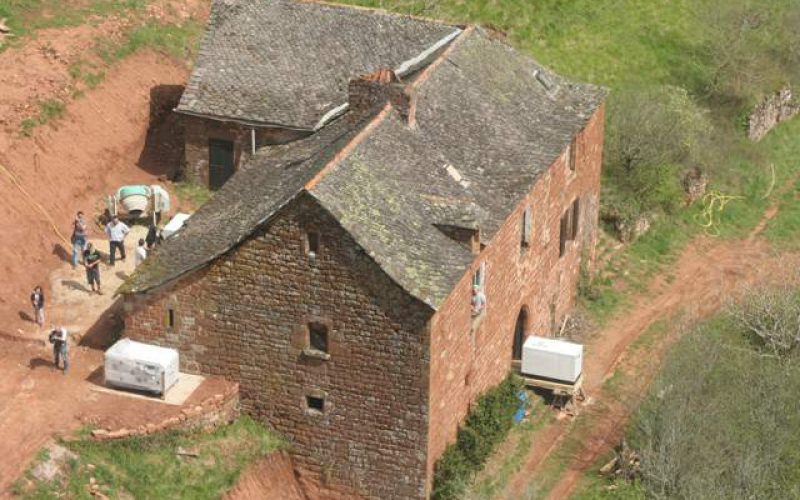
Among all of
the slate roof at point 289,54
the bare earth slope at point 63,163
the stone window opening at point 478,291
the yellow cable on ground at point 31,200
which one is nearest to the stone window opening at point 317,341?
the stone window opening at point 478,291

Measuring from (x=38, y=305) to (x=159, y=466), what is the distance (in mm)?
8150

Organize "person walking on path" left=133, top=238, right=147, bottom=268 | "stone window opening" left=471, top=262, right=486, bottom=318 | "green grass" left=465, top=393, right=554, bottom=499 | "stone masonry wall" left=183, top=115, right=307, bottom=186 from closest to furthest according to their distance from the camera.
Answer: "stone window opening" left=471, top=262, right=486, bottom=318 → "green grass" left=465, top=393, right=554, bottom=499 → "person walking on path" left=133, top=238, right=147, bottom=268 → "stone masonry wall" left=183, top=115, right=307, bottom=186

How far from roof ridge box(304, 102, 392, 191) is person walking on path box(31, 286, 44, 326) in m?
10.5

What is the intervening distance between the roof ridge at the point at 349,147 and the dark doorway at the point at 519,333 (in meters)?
8.36

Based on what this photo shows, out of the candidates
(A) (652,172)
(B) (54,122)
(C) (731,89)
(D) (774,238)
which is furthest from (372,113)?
(C) (731,89)

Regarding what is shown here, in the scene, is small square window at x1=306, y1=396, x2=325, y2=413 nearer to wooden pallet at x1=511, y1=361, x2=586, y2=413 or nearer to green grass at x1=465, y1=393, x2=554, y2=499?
green grass at x1=465, y1=393, x2=554, y2=499

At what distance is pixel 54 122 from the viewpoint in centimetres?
5991

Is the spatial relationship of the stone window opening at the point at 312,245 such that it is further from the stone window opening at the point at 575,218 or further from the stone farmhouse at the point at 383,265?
the stone window opening at the point at 575,218

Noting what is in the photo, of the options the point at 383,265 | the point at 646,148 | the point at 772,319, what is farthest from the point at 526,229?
the point at 646,148

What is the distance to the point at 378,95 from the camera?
51.7 meters

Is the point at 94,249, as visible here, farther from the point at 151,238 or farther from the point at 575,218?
the point at 575,218

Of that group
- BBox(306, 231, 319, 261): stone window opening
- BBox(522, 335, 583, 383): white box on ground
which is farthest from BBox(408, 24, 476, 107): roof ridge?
BBox(522, 335, 583, 383): white box on ground

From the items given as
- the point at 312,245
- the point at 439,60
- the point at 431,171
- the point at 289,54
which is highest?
the point at 439,60

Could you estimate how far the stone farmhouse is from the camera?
44.8m
